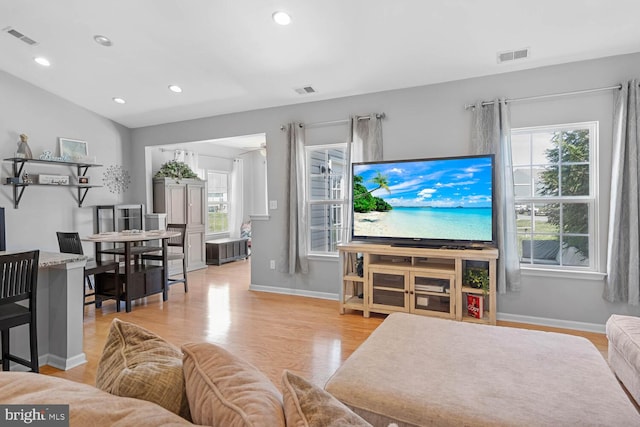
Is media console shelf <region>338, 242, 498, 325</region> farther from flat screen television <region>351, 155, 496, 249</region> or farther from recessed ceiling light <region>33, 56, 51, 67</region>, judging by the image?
recessed ceiling light <region>33, 56, 51, 67</region>

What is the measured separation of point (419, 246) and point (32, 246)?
490 cm

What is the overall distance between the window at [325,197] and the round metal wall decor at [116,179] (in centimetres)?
331

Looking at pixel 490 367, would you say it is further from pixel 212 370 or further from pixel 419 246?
pixel 419 246

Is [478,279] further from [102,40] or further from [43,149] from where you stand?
[43,149]

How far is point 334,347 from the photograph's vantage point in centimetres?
304

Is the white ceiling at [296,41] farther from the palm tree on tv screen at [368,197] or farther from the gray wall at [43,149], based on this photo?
the palm tree on tv screen at [368,197]

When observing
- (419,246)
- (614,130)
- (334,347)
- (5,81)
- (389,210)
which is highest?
(5,81)

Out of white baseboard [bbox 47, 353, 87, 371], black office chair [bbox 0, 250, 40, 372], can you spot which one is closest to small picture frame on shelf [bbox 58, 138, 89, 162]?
white baseboard [bbox 47, 353, 87, 371]

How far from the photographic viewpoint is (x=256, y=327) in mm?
3533

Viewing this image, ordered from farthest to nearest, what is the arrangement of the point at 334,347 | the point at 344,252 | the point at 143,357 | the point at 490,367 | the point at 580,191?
the point at 344,252 < the point at 580,191 < the point at 334,347 < the point at 490,367 < the point at 143,357

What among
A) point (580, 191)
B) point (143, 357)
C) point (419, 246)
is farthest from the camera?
point (419, 246)

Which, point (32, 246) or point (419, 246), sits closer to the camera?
point (419, 246)

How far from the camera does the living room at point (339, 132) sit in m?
3.35

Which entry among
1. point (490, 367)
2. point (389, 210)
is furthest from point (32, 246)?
point (490, 367)
